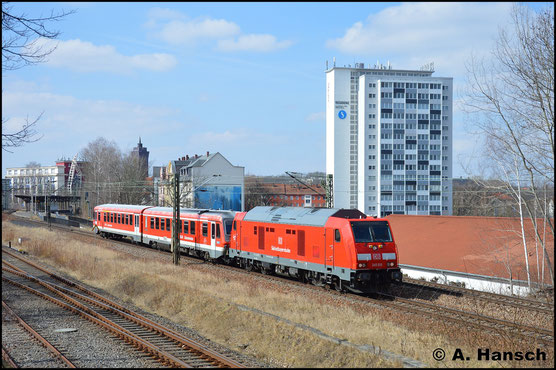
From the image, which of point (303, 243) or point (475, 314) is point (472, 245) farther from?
point (475, 314)

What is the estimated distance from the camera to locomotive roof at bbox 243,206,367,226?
68.7 feet

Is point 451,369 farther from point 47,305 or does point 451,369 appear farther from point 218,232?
point 218,232

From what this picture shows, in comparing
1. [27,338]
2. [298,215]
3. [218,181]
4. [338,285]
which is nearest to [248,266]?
[298,215]

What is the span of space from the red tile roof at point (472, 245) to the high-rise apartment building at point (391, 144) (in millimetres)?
68078

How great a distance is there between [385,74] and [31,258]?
3704 inches

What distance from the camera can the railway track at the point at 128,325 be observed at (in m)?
12.1

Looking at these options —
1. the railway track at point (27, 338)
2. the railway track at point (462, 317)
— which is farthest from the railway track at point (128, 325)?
the railway track at point (462, 317)

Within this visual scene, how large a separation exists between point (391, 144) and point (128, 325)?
92.9 m

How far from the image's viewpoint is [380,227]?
2061 centimetres

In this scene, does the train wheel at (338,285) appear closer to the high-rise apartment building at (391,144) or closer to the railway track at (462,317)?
the railway track at (462,317)

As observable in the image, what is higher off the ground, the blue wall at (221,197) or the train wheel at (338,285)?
the blue wall at (221,197)

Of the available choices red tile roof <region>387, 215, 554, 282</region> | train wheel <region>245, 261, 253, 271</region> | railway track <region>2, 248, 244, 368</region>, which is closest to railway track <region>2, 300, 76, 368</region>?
railway track <region>2, 248, 244, 368</region>

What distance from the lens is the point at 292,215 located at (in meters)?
24.0

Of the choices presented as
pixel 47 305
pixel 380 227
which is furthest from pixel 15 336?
pixel 380 227
